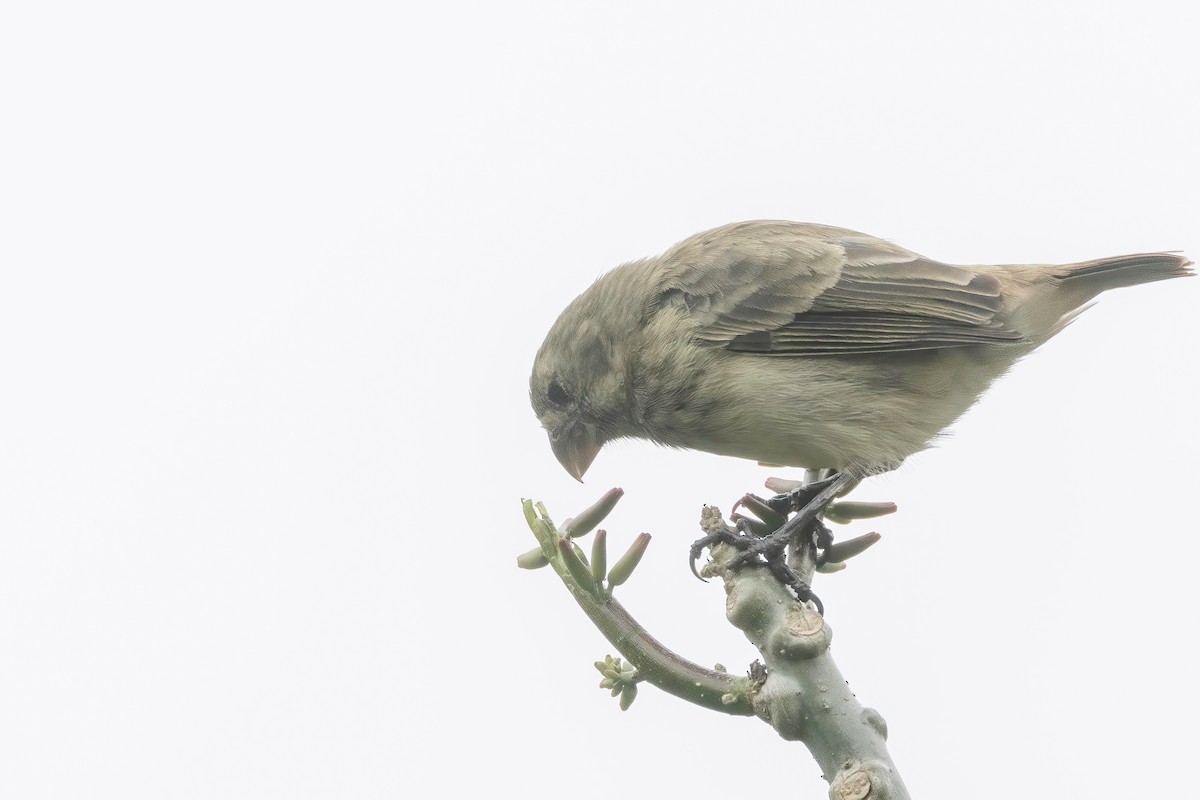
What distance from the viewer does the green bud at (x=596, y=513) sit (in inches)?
134

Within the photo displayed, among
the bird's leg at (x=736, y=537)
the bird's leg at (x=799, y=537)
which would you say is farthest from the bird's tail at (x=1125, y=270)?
the bird's leg at (x=736, y=537)

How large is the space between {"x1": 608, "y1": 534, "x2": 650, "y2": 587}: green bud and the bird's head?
2.91 m

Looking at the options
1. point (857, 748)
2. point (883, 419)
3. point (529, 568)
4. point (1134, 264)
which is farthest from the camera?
point (1134, 264)

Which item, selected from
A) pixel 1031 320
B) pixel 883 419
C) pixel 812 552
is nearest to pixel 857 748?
pixel 812 552

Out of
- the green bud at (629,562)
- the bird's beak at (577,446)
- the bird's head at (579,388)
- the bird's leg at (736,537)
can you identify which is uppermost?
the bird's head at (579,388)

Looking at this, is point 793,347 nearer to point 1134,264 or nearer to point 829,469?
point 829,469

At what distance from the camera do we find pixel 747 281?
5.91m

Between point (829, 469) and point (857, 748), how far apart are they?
3.17 meters

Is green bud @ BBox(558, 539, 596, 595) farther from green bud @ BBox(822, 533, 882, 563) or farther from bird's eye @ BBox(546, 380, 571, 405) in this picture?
bird's eye @ BBox(546, 380, 571, 405)

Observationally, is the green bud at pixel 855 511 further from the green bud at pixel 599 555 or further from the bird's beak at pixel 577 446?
the bird's beak at pixel 577 446

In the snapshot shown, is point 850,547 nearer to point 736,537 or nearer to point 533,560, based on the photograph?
point 736,537

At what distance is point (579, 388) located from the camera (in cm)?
615

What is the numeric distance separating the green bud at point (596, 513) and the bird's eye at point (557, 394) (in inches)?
112

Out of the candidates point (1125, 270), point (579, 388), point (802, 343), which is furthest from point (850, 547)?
point (1125, 270)
